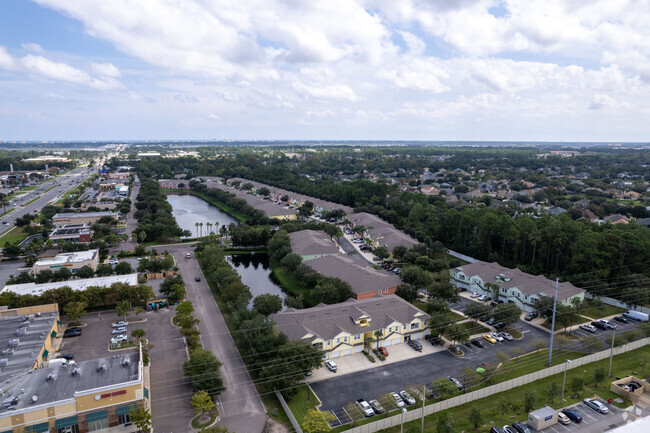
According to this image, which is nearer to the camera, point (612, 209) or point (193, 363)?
point (193, 363)

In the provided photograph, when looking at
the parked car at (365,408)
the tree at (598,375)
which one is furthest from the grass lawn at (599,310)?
the parked car at (365,408)

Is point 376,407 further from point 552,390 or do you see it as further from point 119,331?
point 119,331

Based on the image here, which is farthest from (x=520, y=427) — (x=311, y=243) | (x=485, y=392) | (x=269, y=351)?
(x=311, y=243)

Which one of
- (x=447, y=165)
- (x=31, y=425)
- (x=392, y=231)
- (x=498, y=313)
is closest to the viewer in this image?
(x=31, y=425)

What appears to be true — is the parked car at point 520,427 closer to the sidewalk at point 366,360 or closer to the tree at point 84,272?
the sidewalk at point 366,360

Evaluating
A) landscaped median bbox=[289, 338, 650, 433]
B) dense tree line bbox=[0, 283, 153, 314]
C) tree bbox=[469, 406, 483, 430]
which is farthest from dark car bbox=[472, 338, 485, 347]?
dense tree line bbox=[0, 283, 153, 314]

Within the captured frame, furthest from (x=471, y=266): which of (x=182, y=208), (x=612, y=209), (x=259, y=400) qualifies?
(x=182, y=208)

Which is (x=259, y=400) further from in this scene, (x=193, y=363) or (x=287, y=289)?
(x=287, y=289)
